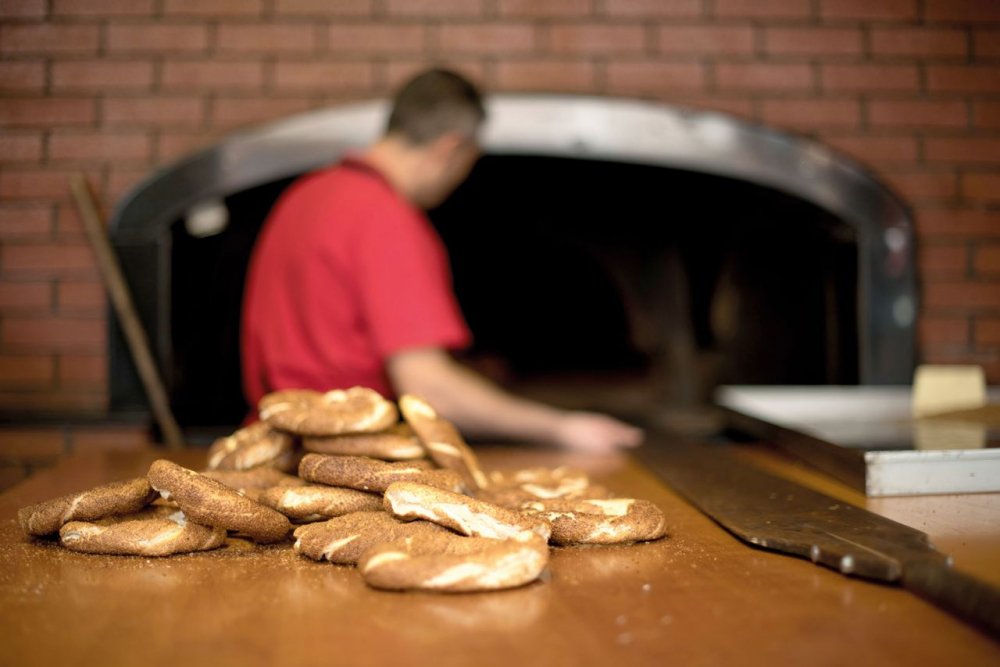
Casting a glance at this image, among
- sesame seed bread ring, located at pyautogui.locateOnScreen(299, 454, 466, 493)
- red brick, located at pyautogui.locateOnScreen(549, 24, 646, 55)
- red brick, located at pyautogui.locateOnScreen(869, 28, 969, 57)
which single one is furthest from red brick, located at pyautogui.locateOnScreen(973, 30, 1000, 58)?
sesame seed bread ring, located at pyautogui.locateOnScreen(299, 454, 466, 493)

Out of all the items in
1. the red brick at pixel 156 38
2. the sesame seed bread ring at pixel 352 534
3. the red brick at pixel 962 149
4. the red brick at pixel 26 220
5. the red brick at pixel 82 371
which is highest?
the red brick at pixel 156 38

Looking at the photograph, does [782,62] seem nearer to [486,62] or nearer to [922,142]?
[922,142]

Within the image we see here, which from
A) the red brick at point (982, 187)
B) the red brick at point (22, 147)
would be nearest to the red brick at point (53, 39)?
the red brick at point (22, 147)

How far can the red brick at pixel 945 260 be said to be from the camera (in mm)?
2549

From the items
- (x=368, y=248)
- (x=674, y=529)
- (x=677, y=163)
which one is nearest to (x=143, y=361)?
(x=368, y=248)

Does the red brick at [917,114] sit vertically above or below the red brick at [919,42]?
below

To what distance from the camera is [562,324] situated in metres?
2.83

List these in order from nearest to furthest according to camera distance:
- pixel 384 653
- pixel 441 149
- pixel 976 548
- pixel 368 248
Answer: pixel 384 653 < pixel 976 548 < pixel 368 248 < pixel 441 149

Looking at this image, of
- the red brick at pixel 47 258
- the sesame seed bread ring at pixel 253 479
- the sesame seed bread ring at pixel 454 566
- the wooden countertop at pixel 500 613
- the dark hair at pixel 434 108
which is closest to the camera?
the wooden countertop at pixel 500 613

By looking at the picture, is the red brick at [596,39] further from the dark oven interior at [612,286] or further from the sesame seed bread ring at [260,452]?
the sesame seed bread ring at [260,452]

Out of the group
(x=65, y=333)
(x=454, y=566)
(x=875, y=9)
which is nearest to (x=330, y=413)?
(x=454, y=566)

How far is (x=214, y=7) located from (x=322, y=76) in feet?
1.30

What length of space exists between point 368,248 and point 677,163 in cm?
104

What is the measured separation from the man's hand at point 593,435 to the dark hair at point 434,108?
80 centimetres
